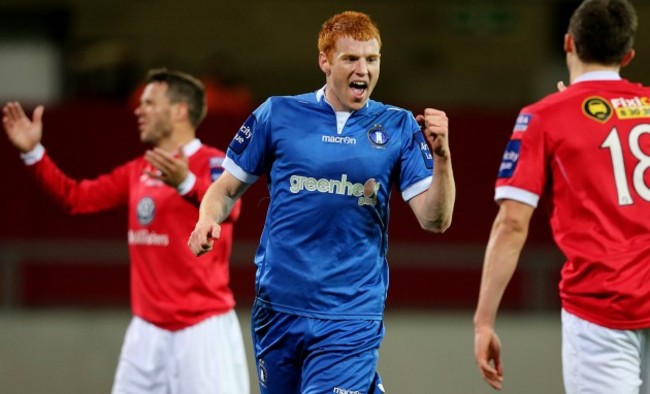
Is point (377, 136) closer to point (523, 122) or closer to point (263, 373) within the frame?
point (523, 122)

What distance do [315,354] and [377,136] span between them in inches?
37.6

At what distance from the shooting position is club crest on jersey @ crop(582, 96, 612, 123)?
470 centimetres

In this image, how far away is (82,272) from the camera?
1065 cm

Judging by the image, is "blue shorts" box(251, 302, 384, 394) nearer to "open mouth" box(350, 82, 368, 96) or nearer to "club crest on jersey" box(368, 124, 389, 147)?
"club crest on jersey" box(368, 124, 389, 147)

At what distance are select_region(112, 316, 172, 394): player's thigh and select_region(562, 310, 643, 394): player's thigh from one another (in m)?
2.80

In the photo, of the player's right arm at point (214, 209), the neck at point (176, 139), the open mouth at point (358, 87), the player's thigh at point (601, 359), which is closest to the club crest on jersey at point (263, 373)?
the player's right arm at point (214, 209)

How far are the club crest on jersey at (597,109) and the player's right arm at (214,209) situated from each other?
151 cm

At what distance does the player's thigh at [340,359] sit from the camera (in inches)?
202

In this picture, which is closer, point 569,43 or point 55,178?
point 569,43

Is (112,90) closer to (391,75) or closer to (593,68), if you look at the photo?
(391,75)

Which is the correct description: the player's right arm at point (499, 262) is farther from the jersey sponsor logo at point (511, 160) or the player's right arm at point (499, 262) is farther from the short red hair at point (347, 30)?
the short red hair at point (347, 30)

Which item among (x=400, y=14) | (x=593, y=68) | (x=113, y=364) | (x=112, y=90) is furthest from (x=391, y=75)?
(x=593, y=68)

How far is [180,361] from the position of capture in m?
6.81

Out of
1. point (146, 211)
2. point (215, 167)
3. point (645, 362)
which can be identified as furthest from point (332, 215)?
point (146, 211)
